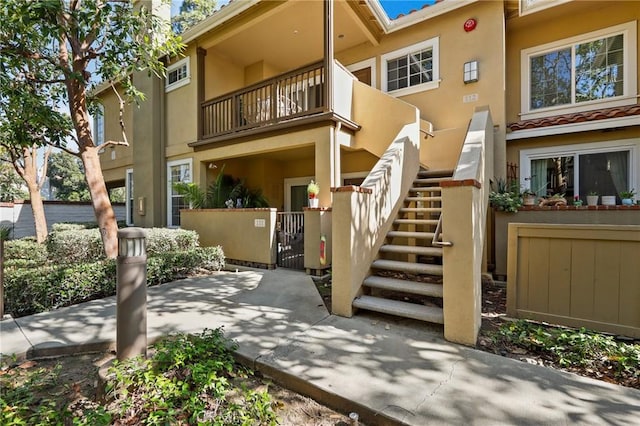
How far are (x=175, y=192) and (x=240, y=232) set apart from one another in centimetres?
442

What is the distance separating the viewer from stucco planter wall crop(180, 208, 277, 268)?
7.03 m

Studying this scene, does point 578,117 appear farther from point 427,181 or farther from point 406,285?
point 406,285

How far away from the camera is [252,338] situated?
3451 mm

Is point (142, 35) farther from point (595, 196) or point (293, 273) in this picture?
point (595, 196)

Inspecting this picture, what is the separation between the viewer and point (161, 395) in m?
2.24

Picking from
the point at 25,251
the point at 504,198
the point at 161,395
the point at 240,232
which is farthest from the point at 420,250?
the point at 25,251

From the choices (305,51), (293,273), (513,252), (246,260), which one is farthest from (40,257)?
(513,252)

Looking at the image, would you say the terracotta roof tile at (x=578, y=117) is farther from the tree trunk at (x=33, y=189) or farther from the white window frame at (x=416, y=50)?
the tree trunk at (x=33, y=189)

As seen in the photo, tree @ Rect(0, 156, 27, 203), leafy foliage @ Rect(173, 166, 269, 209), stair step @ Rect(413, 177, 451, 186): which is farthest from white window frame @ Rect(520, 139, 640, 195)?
tree @ Rect(0, 156, 27, 203)

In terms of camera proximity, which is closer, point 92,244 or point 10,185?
point 92,244

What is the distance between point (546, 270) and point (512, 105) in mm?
5797

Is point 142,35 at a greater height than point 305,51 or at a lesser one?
lesser

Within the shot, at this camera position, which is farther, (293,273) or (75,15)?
(293,273)

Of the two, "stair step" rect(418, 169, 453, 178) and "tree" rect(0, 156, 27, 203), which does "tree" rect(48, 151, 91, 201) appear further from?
"stair step" rect(418, 169, 453, 178)
